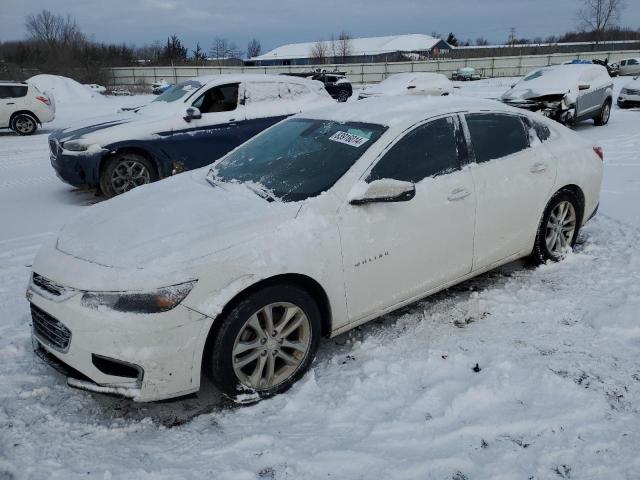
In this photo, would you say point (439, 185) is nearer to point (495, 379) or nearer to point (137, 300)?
point (495, 379)

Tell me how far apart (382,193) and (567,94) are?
412 inches

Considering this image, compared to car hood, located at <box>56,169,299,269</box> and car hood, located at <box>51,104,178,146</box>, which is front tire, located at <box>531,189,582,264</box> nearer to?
car hood, located at <box>56,169,299,269</box>

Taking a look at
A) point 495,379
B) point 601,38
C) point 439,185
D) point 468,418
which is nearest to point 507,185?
point 439,185

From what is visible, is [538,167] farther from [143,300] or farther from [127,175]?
[127,175]

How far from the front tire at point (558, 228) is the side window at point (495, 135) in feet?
1.99

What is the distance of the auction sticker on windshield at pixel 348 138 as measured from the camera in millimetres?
3514

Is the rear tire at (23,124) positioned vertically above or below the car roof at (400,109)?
below

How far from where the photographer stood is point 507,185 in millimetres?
3961

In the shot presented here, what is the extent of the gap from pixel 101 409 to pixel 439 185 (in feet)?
8.23

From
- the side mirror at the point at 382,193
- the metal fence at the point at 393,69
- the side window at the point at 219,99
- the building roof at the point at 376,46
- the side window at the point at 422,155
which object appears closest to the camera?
the side mirror at the point at 382,193

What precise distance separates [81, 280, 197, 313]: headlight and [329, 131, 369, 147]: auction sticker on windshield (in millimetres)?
1589

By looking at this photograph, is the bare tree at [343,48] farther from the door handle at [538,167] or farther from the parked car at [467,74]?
the door handle at [538,167]

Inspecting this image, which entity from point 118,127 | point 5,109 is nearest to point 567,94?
point 118,127

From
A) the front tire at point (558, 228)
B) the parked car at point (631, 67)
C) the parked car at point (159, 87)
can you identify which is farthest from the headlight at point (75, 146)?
the parked car at point (631, 67)
